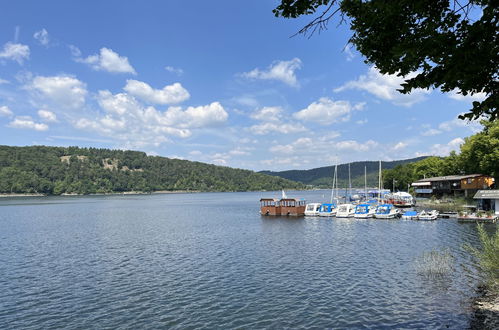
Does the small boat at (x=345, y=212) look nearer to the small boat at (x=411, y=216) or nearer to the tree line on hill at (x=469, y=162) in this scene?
the small boat at (x=411, y=216)

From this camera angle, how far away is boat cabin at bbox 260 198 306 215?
281 feet

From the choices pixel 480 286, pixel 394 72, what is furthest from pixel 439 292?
pixel 394 72

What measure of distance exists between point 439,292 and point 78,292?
26.6m

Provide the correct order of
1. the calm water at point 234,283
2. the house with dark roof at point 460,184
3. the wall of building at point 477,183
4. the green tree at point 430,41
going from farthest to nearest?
the house with dark roof at point 460,184 < the wall of building at point 477,183 < the calm water at point 234,283 < the green tree at point 430,41

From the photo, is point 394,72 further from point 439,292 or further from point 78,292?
point 78,292

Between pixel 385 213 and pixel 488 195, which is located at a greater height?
pixel 488 195

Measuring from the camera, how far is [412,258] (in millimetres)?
35750

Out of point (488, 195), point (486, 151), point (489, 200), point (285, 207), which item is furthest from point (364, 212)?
point (486, 151)

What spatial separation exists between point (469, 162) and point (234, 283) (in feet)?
313

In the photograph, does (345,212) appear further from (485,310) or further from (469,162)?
(485,310)

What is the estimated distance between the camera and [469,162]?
98.2m

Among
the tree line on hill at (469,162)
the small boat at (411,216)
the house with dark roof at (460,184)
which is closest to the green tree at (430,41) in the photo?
the tree line on hill at (469,162)

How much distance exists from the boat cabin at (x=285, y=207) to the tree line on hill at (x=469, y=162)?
1841 inches

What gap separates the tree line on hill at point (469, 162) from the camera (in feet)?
276
